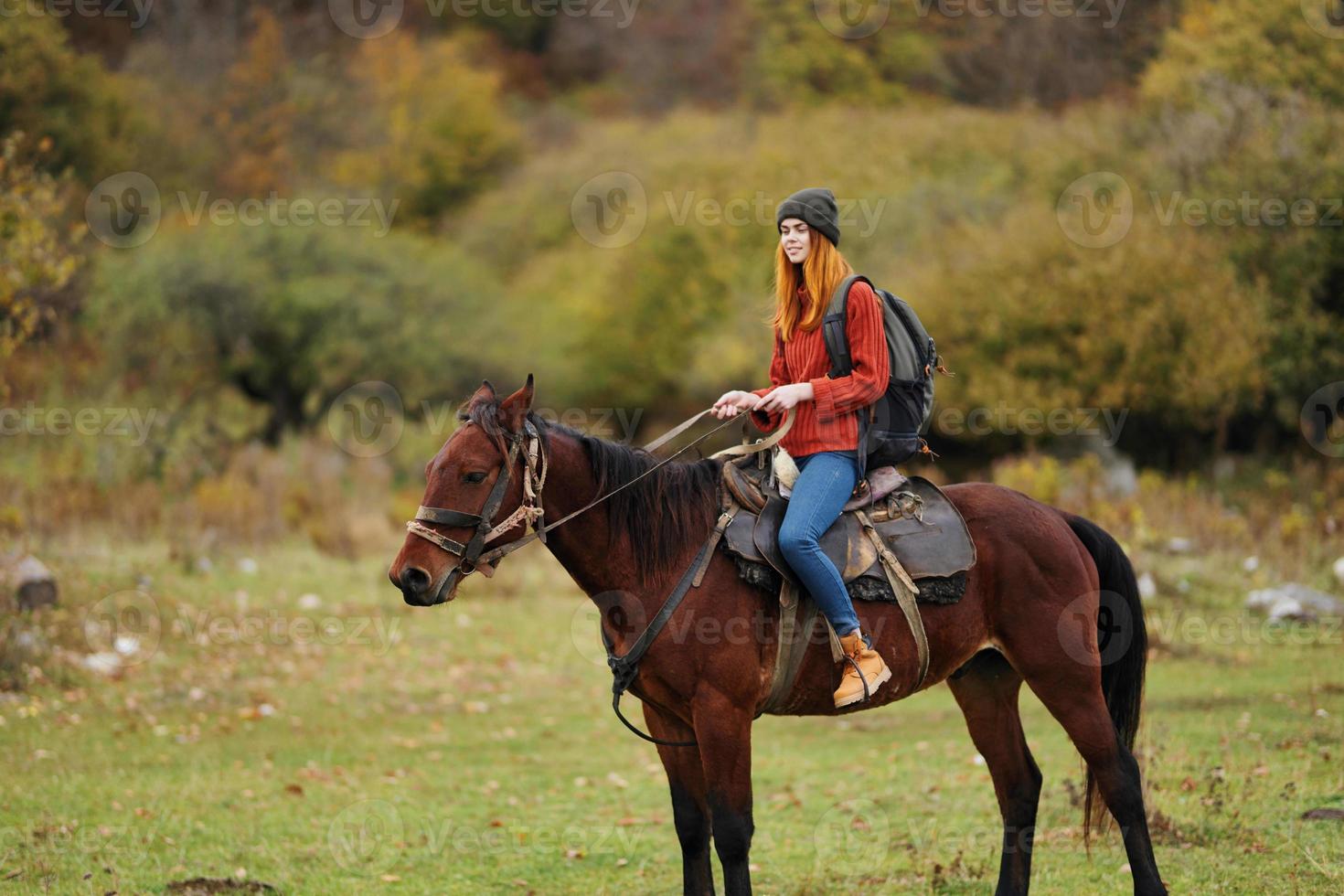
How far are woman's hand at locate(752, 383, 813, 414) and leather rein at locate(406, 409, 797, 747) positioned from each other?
0.13 metres

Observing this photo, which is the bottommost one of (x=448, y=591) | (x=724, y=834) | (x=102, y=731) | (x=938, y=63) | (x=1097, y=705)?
(x=102, y=731)

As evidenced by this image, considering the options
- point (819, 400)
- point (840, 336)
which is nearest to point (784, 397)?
point (819, 400)

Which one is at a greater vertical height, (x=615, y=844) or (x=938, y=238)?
(x=938, y=238)

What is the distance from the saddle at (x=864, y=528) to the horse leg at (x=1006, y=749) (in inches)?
30.8

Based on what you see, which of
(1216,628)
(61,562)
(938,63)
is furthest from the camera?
(938,63)

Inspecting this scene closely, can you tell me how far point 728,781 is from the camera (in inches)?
222

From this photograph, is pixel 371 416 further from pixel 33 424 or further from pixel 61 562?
pixel 61 562

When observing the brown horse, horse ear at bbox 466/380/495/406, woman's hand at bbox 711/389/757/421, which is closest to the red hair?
woman's hand at bbox 711/389/757/421

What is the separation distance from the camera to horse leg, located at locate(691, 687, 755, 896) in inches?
221

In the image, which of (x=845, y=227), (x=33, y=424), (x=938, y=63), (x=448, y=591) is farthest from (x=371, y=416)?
(x=938, y=63)

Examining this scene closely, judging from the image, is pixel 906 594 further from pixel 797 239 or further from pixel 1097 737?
pixel 797 239

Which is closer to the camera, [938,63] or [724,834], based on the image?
[724,834]

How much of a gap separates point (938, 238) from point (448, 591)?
25.1 metres

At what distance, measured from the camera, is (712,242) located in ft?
125
